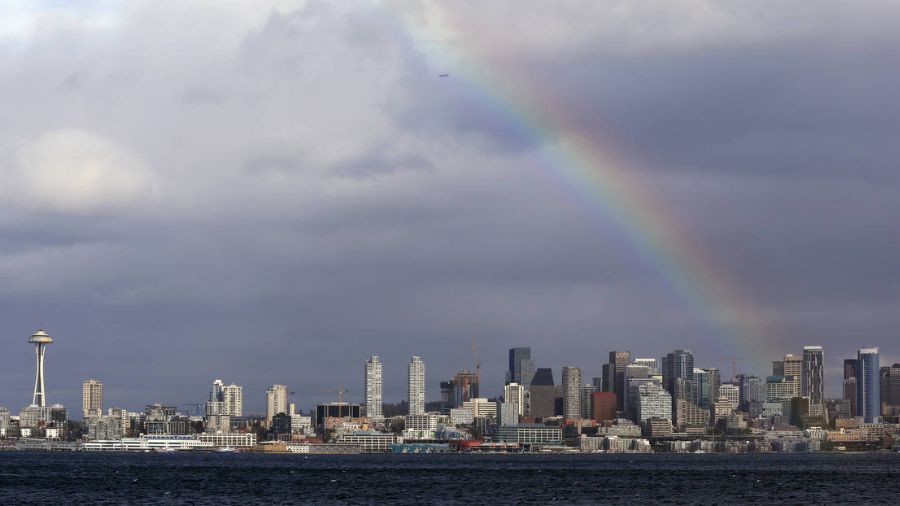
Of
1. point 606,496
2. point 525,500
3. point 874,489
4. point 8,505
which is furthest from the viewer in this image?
point 874,489

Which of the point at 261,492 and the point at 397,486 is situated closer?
the point at 261,492

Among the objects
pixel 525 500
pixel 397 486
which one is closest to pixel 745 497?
pixel 525 500

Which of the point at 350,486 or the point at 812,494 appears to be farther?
the point at 350,486

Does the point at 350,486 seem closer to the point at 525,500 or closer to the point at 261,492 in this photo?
the point at 261,492

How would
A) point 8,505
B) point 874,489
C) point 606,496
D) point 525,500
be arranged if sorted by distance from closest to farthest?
point 8,505
point 525,500
point 606,496
point 874,489

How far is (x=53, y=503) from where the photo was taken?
495 feet

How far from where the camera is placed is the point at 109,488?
192875 millimetres

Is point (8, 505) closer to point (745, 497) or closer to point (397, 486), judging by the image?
point (397, 486)

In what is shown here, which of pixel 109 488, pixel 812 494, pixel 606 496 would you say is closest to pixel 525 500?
pixel 606 496

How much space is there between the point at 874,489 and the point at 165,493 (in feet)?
318


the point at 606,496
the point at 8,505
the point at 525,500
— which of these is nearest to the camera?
the point at 8,505

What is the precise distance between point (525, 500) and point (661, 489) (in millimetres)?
39150

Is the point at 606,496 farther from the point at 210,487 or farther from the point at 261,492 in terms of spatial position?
the point at 210,487

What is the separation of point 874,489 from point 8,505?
379 ft
